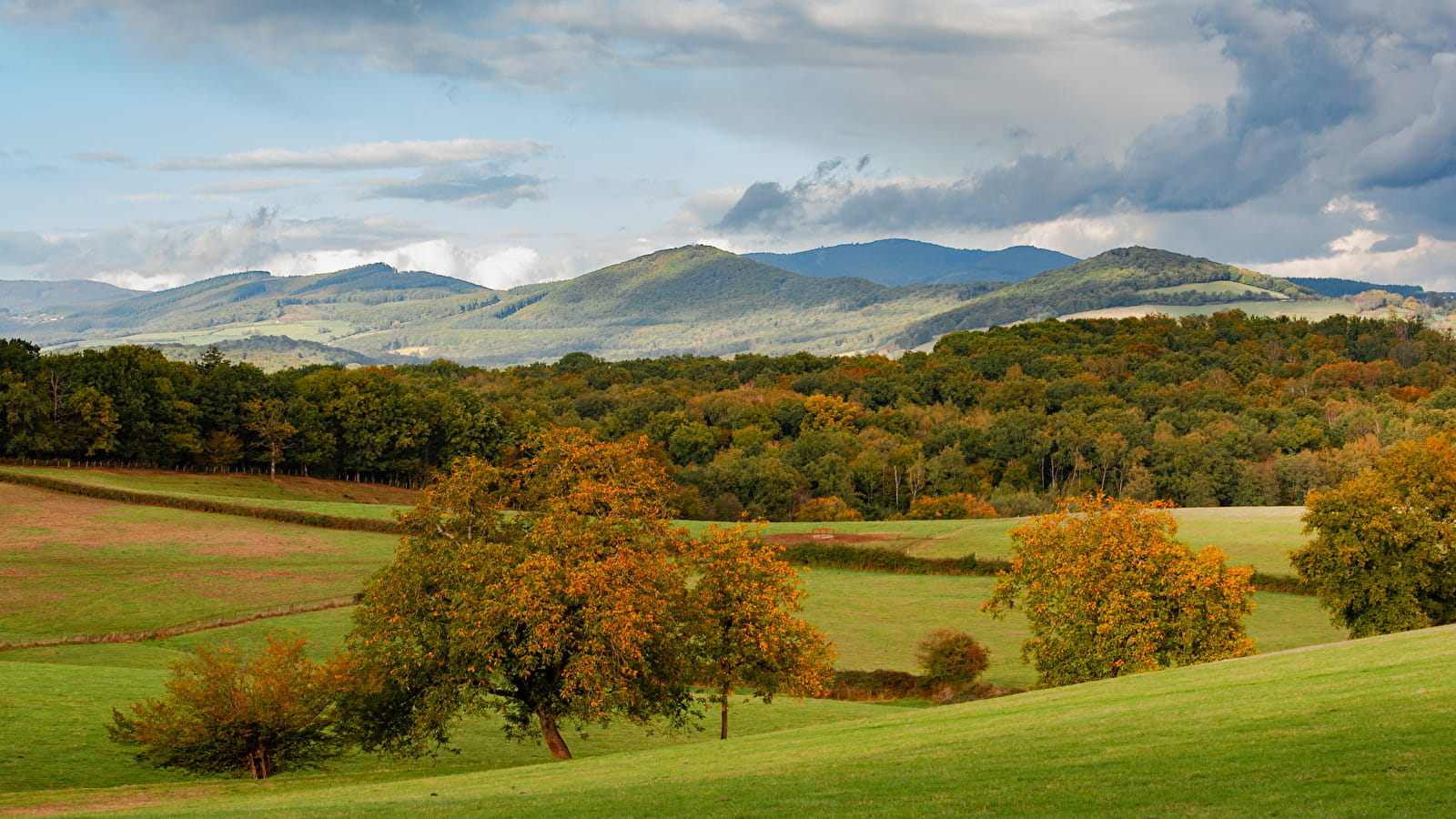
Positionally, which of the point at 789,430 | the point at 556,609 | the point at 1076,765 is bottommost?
the point at 1076,765

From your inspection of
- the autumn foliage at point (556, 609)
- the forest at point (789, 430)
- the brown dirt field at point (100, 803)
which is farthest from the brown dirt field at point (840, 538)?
the brown dirt field at point (100, 803)

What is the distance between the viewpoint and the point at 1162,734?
907 inches

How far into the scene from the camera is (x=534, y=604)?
3462 centimetres

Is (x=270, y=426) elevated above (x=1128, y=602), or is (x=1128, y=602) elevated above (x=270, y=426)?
(x=270, y=426)

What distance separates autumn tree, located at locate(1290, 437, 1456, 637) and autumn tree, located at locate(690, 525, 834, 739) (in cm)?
2953


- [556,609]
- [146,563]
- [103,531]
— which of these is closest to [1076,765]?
[556,609]

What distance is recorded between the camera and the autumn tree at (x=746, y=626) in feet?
133

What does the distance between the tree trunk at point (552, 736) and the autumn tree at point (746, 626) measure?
5.63 meters

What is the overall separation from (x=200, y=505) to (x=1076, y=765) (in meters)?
94.7

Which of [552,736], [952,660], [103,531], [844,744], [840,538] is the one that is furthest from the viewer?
[840,538]

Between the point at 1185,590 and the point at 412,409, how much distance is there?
112395 mm

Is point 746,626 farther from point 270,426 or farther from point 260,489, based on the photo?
point 270,426

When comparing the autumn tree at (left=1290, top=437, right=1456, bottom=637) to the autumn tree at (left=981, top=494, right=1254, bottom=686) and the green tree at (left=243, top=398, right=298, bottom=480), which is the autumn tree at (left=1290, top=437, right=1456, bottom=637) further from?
the green tree at (left=243, top=398, right=298, bottom=480)

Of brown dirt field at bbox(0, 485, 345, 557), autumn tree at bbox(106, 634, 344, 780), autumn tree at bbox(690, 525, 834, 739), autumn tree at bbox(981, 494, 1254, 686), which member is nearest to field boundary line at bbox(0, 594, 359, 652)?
brown dirt field at bbox(0, 485, 345, 557)
